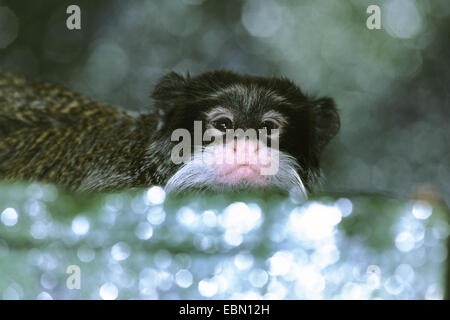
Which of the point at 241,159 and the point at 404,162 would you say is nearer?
the point at 241,159

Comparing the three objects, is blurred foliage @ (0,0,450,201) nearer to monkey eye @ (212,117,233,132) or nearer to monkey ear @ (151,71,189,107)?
monkey ear @ (151,71,189,107)

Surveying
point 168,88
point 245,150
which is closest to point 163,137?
point 168,88

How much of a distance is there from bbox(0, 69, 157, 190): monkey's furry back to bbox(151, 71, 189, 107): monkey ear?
0.07 m

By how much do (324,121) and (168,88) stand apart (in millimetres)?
399

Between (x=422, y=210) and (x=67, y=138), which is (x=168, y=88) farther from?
(x=422, y=210)

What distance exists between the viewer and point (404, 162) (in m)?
1.65

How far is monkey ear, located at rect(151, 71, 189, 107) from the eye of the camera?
1605 mm

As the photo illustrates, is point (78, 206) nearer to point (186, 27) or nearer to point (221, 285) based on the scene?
point (221, 285)

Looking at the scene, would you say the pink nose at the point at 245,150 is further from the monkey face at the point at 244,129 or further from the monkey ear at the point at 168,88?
the monkey ear at the point at 168,88

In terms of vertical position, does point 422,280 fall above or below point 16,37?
below

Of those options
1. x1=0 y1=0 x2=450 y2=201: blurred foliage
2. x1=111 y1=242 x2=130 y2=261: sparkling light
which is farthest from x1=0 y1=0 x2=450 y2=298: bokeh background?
x1=111 y1=242 x2=130 y2=261: sparkling light

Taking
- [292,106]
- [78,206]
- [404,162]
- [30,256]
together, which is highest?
[292,106]

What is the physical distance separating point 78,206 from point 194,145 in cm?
33

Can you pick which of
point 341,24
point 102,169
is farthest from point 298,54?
point 102,169
